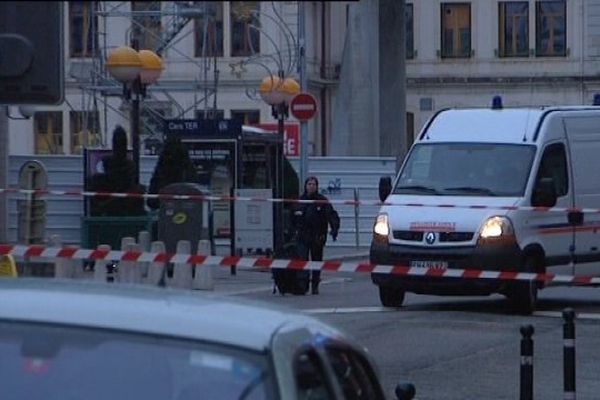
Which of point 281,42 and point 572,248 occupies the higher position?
point 281,42

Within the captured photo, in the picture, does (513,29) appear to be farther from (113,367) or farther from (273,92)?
(113,367)

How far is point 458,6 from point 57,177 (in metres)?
8.73

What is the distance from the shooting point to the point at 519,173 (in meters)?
19.8

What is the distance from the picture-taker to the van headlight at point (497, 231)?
19047mm

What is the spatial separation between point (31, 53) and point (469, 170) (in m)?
12.8

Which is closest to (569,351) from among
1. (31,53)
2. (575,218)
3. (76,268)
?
(31,53)

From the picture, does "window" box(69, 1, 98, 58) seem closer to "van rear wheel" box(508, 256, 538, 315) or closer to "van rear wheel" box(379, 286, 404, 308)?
"van rear wheel" box(379, 286, 404, 308)

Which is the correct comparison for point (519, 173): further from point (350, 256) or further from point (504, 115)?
point (350, 256)

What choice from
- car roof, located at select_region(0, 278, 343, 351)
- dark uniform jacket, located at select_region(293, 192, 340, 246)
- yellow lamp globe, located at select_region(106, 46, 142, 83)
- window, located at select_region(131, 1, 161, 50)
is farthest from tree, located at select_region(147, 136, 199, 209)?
car roof, located at select_region(0, 278, 343, 351)

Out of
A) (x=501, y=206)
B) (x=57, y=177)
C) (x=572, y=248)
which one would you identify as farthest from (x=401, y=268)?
(x=57, y=177)

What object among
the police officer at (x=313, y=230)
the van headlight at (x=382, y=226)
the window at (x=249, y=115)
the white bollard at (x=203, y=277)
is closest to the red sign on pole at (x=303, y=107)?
the police officer at (x=313, y=230)

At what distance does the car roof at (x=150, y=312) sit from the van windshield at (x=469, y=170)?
14688 millimetres

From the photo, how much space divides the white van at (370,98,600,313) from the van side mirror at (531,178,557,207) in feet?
0.04

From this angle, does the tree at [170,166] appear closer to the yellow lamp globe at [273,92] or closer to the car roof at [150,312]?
the yellow lamp globe at [273,92]
